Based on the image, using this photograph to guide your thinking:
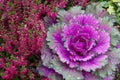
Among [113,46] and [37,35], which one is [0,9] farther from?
[113,46]

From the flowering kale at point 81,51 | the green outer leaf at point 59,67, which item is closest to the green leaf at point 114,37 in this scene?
the flowering kale at point 81,51

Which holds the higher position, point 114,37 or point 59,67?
point 114,37

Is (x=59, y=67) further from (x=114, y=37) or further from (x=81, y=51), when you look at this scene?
(x=114, y=37)

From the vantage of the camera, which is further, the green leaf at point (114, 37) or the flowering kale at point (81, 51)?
the green leaf at point (114, 37)

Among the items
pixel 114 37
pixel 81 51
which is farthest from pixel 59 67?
pixel 114 37

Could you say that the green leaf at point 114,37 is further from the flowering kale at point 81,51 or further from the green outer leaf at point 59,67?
the green outer leaf at point 59,67

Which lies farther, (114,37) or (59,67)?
(114,37)

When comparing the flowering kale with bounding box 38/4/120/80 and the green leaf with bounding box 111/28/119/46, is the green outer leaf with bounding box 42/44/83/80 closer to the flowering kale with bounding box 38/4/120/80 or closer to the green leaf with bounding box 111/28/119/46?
the flowering kale with bounding box 38/4/120/80

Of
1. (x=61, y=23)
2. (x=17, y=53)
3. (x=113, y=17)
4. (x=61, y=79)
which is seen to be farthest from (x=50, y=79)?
(x=113, y=17)
